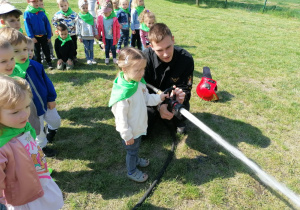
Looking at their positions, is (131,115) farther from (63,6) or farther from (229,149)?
(63,6)

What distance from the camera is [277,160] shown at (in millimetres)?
3672

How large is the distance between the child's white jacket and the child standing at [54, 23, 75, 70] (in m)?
4.67

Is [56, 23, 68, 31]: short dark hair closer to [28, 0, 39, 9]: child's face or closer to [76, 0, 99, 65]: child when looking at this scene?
[76, 0, 99, 65]: child

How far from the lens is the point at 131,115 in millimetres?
2754

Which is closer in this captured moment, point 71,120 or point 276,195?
point 276,195

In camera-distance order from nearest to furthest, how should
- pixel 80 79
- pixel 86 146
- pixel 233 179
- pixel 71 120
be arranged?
pixel 233 179 → pixel 86 146 → pixel 71 120 → pixel 80 79

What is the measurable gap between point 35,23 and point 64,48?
3.21 ft

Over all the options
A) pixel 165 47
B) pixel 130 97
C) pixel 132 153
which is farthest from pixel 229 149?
pixel 165 47

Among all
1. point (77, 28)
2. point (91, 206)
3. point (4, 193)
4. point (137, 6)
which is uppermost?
point (137, 6)

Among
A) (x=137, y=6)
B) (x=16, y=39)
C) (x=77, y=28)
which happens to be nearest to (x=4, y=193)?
(x=16, y=39)

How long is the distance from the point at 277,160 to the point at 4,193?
12.5 feet

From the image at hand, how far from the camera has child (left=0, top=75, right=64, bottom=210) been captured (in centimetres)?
172

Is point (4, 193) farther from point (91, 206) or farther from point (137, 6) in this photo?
point (137, 6)

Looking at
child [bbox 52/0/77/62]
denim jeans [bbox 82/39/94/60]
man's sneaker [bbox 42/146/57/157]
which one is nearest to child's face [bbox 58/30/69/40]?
child [bbox 52/0/77/62]
